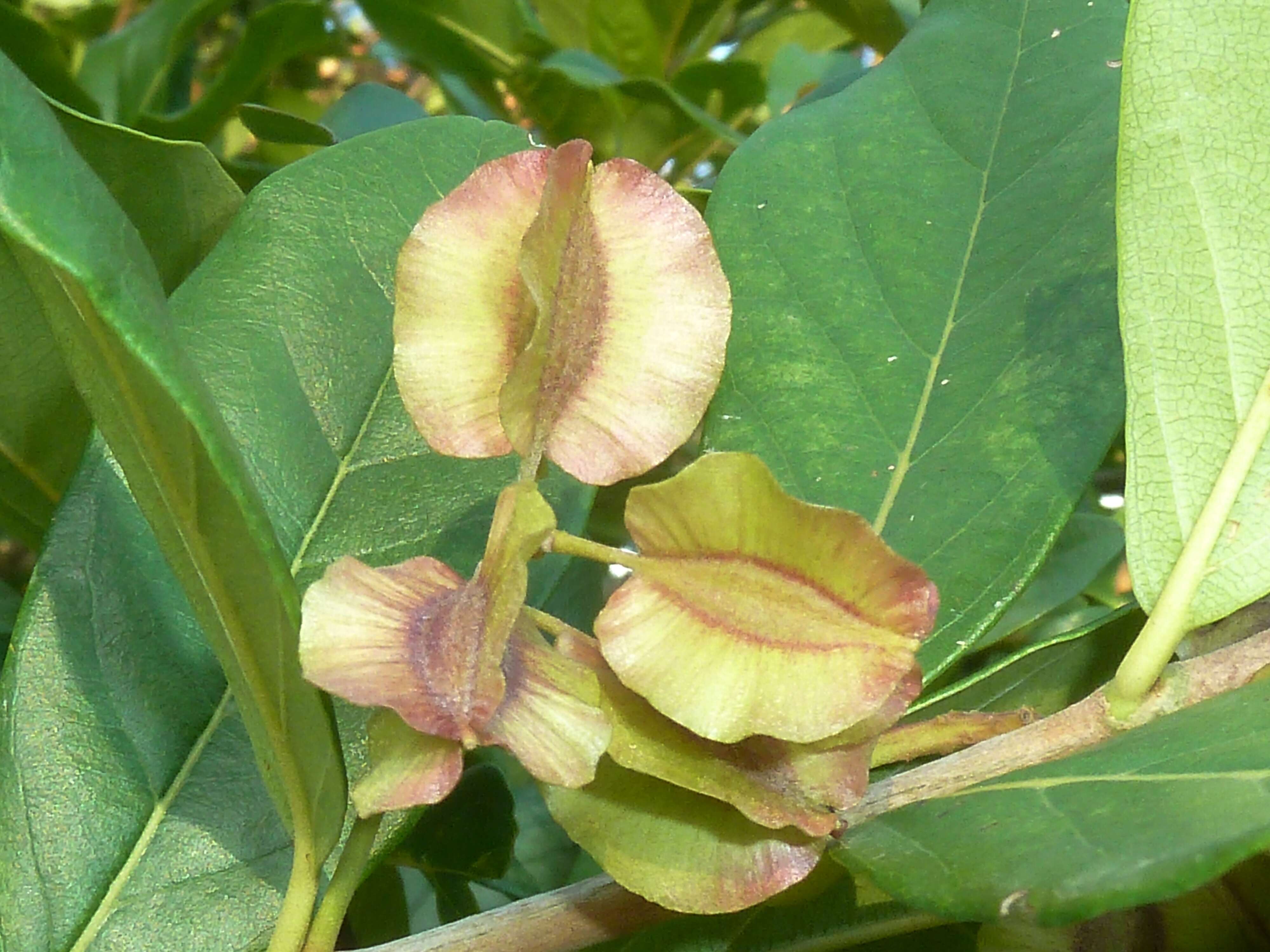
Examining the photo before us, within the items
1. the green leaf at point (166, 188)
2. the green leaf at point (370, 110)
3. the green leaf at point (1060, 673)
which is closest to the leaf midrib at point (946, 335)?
the green leaf at point (1060, 673)

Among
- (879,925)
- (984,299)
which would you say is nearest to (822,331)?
(984,299)

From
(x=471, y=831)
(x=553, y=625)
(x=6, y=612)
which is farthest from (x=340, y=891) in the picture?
(x=6, y=612)

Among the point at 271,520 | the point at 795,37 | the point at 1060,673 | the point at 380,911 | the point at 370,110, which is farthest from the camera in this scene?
the point at 795,37

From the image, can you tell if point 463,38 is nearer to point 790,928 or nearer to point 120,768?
point 120,768

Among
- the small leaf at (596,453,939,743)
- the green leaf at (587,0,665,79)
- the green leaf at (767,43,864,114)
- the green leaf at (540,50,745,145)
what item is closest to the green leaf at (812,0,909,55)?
the green leaf at (767,43,864,114)

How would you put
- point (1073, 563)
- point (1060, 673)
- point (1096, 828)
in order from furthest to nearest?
point (1073, 563), point (1060, 673), point (1096, 828)

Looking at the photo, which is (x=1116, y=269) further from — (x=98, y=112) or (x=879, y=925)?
(x=98, y=112)

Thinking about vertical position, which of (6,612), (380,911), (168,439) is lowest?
(380,911)
